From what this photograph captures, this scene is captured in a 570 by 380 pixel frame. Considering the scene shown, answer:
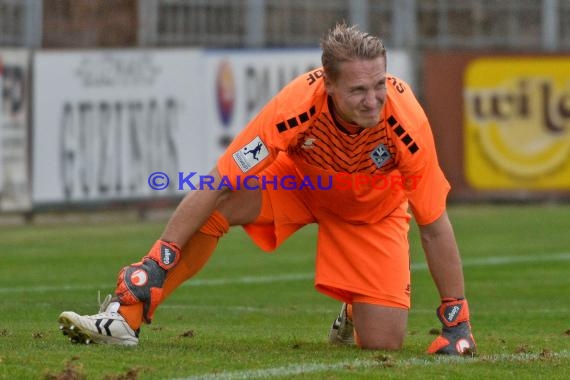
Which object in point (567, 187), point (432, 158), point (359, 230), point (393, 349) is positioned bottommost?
point (567, 187)

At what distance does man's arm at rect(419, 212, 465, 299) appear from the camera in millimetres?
7492

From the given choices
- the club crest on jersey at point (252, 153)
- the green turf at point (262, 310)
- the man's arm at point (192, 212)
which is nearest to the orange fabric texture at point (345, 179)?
the club crest on jersey at point (252, 153)

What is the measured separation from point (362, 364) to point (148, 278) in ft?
3.98

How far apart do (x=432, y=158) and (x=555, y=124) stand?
1396cm

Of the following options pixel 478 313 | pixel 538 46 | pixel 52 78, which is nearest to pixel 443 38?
pixel 538 46

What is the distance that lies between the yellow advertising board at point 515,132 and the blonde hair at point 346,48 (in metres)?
13.9

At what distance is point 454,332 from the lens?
24.8 ft

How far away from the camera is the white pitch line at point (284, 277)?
11.6 metres

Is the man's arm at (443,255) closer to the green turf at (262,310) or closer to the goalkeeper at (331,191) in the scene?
the goalkeeper at (331,191)

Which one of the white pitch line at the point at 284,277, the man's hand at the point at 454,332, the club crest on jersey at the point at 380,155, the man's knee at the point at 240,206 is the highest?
the club crest on jersey at the point at 380,155

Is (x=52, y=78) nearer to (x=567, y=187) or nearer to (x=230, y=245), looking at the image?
(x=230, y=245)

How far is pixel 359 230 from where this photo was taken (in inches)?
326

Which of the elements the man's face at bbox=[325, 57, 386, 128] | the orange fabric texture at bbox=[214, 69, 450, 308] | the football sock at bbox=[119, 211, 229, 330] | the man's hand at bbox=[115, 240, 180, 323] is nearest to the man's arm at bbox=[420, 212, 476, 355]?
the orange fabric texture at bbox=[214, 69, 450, 308]

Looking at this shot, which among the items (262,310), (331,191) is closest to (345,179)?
(331,191)
